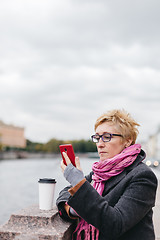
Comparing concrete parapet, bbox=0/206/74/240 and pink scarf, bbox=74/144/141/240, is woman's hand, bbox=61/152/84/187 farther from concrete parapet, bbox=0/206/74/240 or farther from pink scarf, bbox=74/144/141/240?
concrete parapet, bbox=0/206/74/240

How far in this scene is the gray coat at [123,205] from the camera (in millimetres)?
1779

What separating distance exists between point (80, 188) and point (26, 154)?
107 meters

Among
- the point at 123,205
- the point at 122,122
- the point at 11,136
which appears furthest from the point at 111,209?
the point at 11,136

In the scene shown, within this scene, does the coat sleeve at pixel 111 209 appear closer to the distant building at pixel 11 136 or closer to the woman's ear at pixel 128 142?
the woman's ear at pixel 128 142

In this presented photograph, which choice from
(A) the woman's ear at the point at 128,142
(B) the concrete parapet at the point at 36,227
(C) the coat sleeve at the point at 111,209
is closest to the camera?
(C) the coat sleeve at the point at 111,209

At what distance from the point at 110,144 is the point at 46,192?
56cm

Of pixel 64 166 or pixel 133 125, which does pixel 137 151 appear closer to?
pixel 133 125

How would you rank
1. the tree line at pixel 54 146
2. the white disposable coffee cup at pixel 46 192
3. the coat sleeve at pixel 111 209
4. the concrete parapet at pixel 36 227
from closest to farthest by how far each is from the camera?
the coat sleeve at pixel 111 209, the concrete parapet at pixel 36 227, the white disposable coffee cup at pixel 46 192, the tree line at pixel 54 146

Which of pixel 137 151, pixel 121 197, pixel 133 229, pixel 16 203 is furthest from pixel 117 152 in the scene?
pixel 16 203

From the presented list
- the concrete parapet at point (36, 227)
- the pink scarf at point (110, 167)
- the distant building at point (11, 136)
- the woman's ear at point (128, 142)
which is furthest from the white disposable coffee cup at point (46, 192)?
the distant building at point (11, 136)

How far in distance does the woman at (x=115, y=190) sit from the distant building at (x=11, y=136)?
108341mm

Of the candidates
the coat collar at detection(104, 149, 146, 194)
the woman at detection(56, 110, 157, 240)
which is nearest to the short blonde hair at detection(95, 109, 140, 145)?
the woman at detection(56, 110, 157, 240)

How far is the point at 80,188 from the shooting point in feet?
5.90

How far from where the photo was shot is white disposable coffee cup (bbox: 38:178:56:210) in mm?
2266
